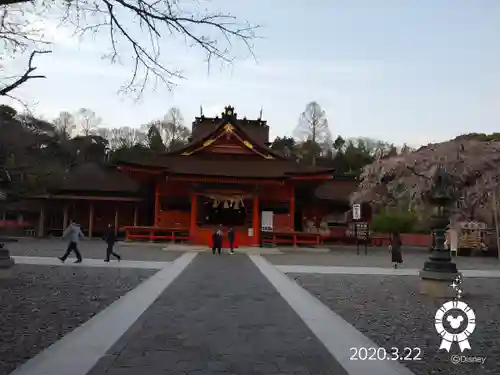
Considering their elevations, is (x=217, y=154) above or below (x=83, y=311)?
above

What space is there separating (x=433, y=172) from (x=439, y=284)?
55.1ft

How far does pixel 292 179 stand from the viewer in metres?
29.2

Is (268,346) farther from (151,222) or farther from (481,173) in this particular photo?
(151,222)

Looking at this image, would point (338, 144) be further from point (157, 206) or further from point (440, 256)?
point (440, 256)

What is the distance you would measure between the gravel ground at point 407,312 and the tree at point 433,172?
1250cm

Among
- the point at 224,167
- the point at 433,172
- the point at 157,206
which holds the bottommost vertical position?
the point at 157,206

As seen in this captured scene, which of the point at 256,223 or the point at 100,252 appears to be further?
the point at 256,223

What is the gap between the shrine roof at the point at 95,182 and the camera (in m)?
33.9

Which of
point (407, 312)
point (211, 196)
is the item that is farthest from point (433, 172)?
point (407, 312)

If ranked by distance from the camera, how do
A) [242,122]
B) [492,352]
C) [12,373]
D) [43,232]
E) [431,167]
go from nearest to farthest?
[12,373] → [492,352] → [431,167] → [43,232] → [242,122]

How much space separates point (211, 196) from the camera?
1152 inches

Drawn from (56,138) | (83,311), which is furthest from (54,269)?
(56,138)

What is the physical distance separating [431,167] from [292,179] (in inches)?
329
